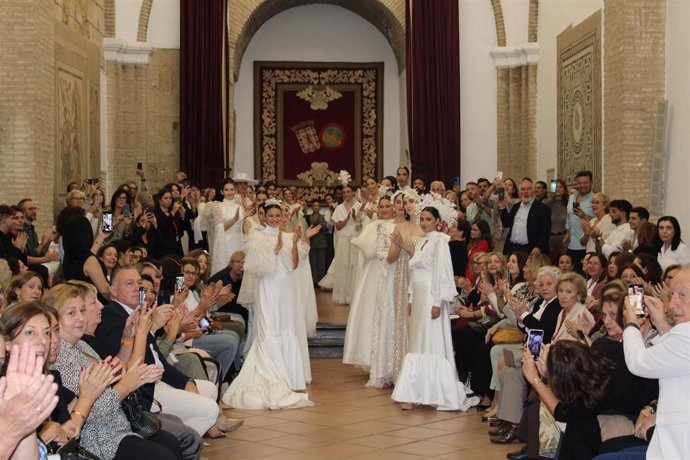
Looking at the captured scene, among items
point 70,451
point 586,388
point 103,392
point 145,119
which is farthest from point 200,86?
point 70,451

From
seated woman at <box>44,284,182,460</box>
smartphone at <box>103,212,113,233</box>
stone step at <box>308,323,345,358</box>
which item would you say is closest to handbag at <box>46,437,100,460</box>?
seated woman at <box>44,284,182,460</box>

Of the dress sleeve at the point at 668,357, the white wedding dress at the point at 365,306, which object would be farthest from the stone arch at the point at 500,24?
the dress sleeve at the point at 668,357

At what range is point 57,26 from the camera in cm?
1382

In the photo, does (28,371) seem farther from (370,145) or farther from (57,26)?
(370,145)

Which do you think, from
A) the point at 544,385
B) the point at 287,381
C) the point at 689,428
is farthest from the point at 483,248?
the point at 689,428

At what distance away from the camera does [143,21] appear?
1866cm

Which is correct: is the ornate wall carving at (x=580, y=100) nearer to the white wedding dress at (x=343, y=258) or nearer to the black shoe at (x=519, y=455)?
the white wedding dress at (x=343, y=258)

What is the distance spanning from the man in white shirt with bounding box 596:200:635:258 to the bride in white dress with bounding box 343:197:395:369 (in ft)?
7.09

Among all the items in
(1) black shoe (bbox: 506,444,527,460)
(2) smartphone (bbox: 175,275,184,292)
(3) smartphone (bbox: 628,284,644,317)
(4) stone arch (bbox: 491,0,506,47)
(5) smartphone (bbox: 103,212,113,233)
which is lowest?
(1) black shoe (bbox: 506,444,527,460)

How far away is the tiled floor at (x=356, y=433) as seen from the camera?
767cm

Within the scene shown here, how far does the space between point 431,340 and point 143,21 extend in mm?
10993

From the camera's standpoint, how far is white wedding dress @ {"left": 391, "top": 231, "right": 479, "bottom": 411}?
9.44 meters

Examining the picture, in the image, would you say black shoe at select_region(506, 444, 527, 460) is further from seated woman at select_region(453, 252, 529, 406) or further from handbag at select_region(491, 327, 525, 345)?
seated woman at select_region(453, 252, 529, 406)

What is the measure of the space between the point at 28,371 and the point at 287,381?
699 cm
